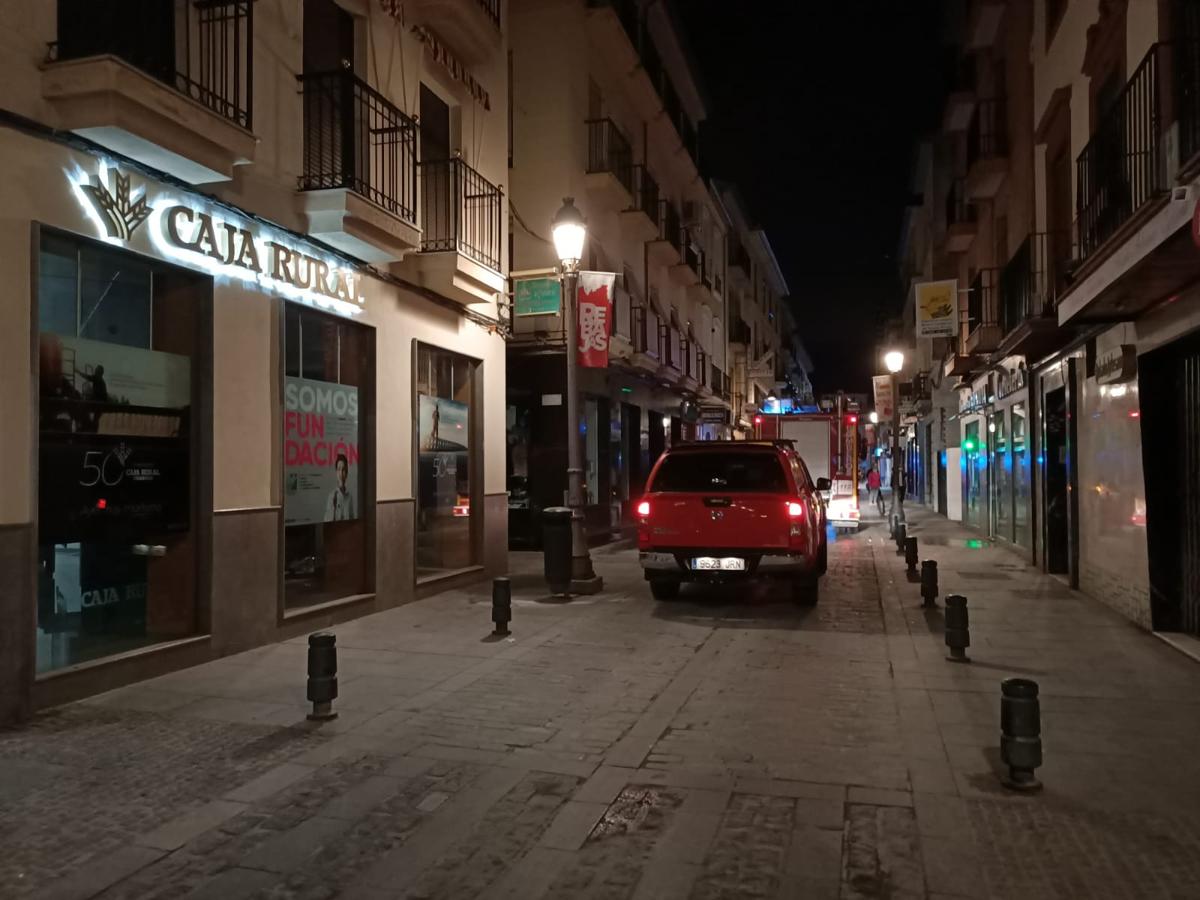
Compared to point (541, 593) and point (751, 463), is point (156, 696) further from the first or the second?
point (751, 463)

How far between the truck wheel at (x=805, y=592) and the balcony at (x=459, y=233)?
592 cm

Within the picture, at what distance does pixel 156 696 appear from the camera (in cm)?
708

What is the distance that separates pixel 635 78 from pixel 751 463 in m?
13.6

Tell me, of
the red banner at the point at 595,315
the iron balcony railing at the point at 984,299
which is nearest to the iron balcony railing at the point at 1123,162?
the red banner at the point at 595,315

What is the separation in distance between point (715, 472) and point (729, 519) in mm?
1059

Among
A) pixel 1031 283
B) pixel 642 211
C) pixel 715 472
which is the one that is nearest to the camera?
pixel 715 472

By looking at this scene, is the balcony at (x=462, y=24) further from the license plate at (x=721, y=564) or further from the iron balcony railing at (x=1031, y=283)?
the iron balcony railing at (x=1031, y=283)

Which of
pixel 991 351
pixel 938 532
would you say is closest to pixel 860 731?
pixel 991 351

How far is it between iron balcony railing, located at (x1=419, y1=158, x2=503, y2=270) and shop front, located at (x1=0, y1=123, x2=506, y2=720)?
1527mm

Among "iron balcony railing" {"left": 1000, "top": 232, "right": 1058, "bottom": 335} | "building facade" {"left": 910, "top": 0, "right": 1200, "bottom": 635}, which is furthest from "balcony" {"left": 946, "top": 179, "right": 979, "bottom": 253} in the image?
"iron balcony railing" {"left": 1000, "top": 232, "right": 1058, "bottom": 335}

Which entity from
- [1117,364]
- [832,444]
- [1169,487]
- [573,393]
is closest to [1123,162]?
[1117,364]

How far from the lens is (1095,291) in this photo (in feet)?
28.7

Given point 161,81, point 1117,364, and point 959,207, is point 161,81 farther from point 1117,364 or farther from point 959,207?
point 959,207

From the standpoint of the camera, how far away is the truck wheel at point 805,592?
11.4 meters
